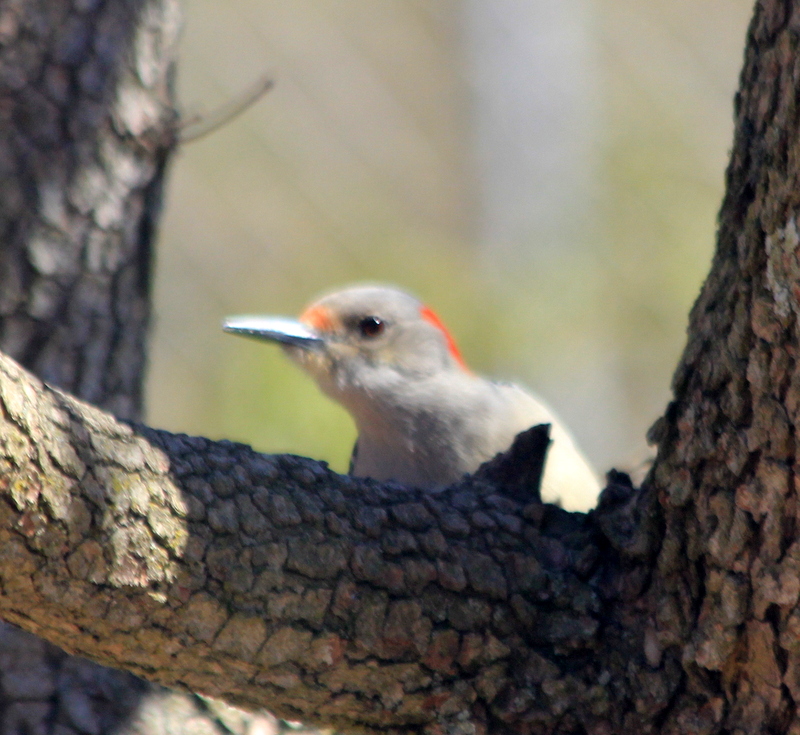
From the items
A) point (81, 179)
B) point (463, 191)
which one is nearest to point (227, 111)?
point (81, 179)

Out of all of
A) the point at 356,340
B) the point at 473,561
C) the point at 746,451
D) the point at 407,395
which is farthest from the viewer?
the point at 356,340

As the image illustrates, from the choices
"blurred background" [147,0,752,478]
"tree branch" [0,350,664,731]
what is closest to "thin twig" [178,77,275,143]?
"tree branch" [0,350,664,731]

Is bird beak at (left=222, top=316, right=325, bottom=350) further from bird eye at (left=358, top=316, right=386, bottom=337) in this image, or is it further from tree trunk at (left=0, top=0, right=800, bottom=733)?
tree trunk at (left=0, top=0, right=800, bottom=733)

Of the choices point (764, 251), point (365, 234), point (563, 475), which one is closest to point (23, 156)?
Result: point (563, 475)

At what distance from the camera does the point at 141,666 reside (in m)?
2.02

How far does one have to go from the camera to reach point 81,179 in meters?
3.23

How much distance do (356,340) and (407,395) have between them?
29 cm

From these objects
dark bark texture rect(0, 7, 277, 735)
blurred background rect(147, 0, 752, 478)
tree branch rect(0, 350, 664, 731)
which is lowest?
tree branch rect(0, 350, 664, 731)

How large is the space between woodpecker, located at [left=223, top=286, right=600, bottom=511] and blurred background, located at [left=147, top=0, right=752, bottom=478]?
104 inches

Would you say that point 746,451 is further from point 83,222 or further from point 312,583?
point 83,222

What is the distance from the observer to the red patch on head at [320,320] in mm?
3898

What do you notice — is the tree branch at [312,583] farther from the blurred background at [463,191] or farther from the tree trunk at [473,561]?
the blurred background at [463,191]

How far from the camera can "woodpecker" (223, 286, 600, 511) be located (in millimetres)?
3625

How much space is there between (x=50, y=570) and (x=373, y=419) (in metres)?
2.04
